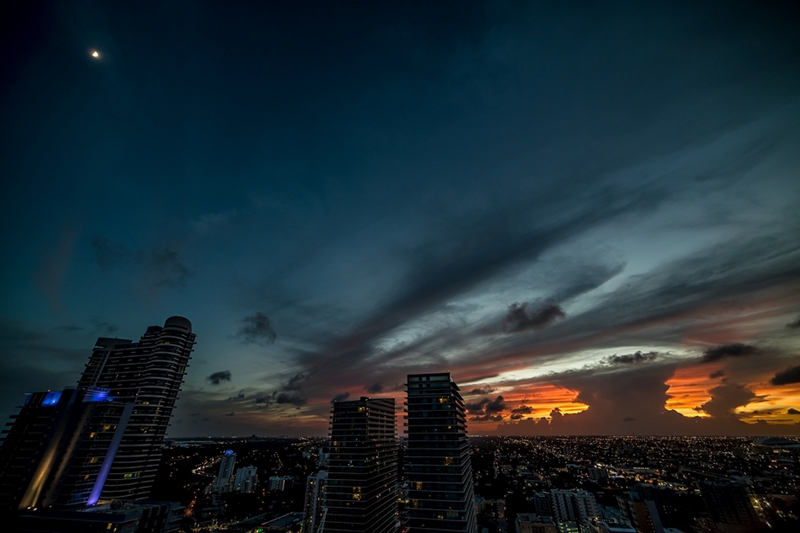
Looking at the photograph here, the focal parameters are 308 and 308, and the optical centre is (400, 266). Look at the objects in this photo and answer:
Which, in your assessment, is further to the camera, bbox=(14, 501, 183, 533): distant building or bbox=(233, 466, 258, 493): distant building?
bbox=(233, 466, 258, 493): distant building

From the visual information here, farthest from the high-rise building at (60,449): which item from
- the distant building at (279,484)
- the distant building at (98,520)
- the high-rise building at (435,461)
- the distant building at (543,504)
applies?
the distant building at (543,504)

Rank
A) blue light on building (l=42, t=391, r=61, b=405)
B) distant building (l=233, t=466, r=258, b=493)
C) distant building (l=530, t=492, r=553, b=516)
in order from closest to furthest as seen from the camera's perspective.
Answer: blue light on building (l=42, t=391, r=61, b=405) < distant building (l=530, t=492, r=553, b=516) < distant building (l=233, t=466, r=258, b=493)

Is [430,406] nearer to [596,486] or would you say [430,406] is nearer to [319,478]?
[319,478]

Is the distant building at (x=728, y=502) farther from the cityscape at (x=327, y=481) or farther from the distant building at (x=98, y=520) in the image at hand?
the distant building at (x=98, y=520)

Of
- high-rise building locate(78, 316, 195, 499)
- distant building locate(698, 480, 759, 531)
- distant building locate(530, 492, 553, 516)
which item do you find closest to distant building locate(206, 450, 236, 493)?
high-rise building locate(78, 316, 195, 499)

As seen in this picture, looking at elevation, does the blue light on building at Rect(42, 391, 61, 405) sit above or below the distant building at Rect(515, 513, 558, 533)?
above

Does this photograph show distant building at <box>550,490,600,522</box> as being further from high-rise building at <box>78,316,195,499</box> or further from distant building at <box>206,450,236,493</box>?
distant building at <box>206,450,236,493</box>
